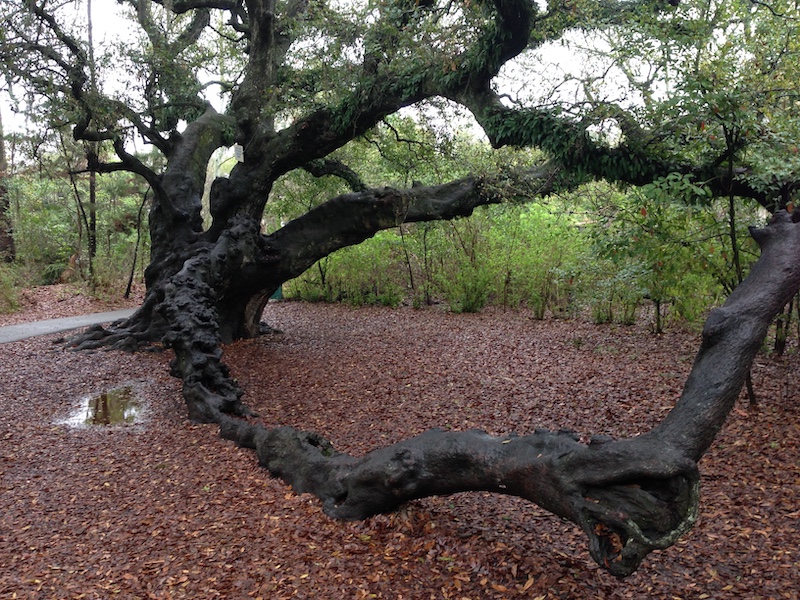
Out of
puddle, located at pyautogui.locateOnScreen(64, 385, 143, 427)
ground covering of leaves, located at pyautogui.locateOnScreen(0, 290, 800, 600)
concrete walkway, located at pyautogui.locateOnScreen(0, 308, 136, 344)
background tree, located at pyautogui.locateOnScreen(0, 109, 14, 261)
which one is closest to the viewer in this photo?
ground covering of leaves, located at pyautogui.locateOnScreen(0, 290, 800, 600)

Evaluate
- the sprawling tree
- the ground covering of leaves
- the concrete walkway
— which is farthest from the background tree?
the ground covering of leaves

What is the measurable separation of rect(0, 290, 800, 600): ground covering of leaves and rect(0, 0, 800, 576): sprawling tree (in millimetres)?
423

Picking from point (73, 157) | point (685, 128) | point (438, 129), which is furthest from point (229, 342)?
point (73, 157)

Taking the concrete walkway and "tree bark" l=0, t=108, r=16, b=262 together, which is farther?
"tree bark" l=0, t=108, r=16, b=262

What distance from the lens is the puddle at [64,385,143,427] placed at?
249 inches

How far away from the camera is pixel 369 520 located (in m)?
3.89

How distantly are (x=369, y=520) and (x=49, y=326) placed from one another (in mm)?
11020

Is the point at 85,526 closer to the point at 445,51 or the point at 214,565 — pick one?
the point at 214,565

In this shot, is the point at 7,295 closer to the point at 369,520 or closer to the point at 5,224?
the point at 5,224

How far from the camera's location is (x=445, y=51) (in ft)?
22.0

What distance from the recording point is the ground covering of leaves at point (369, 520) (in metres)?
3.27

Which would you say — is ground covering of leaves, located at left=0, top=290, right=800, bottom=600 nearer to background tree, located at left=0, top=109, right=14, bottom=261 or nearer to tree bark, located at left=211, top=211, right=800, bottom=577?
tree bark, located at left=211, top=211, right=800, bottom=577

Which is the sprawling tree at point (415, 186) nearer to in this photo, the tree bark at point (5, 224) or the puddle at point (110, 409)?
the puddle at point (110, 409)

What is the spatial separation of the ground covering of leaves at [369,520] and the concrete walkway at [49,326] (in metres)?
2.96
